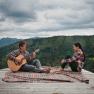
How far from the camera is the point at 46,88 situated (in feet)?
35.8

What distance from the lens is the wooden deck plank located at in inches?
Answer: 399

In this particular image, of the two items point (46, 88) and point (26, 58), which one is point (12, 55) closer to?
point (26, 58)

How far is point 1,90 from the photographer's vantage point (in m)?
10.4

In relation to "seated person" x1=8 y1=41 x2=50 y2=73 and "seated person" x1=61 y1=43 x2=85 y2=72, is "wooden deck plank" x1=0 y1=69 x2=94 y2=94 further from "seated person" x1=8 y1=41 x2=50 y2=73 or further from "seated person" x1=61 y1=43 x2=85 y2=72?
"seated person" x1=61 y1=43 x2=85 y2=72

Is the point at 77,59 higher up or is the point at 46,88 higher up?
the point at 77,59

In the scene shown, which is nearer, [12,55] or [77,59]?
[12,55]

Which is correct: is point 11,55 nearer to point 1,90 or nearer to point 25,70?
point 25,70

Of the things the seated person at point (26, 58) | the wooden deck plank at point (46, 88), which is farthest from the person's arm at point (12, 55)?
the wooden deck plank at point (46, 88)

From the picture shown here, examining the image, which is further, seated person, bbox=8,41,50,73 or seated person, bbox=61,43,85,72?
seated person, bbox=61,43,85,72

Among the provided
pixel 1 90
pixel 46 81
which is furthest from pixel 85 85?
pixel 1 90

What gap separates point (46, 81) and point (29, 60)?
3404mm

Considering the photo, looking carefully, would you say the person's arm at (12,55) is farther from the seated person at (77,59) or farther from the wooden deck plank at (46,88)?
the wooden deck plank at (46,88)

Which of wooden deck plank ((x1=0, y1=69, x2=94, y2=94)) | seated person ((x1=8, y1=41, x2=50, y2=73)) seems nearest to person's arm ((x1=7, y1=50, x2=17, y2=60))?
seated person ((x1=8, y1=41, x2=50, y2=73))

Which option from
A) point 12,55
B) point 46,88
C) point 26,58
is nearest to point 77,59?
point 26,58
